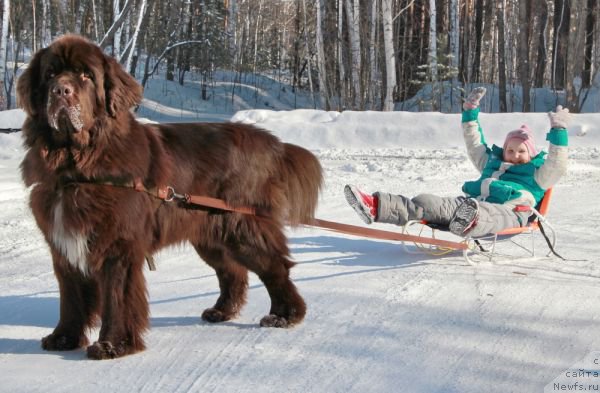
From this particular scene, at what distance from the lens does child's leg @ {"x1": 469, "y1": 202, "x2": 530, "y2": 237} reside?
5.41m

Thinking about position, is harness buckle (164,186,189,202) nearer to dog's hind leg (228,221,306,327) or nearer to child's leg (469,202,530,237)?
dog's hind leg (228,221,306,327)

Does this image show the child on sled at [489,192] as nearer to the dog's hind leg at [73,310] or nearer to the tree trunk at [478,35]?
the dog's hind leg at [73,310]

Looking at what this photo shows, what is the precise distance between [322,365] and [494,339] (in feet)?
3.40

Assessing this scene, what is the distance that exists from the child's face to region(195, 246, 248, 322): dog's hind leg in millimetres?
2812

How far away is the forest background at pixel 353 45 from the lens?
21719 millimetres

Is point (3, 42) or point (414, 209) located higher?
point (3, 42)

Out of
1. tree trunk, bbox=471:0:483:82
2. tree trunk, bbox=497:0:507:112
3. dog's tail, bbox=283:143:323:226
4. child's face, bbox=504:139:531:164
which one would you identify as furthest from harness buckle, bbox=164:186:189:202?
tree trunk, bbox=471:0:483:82

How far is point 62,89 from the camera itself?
3338 millimetres

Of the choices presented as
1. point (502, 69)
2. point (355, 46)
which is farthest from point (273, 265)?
point (502, 69)

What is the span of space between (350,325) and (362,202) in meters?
1.16

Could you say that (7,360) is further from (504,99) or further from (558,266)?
(504,99)

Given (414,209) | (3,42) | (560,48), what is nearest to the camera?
(414,209)

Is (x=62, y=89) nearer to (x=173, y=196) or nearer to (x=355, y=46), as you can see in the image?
(x=173, y=196)

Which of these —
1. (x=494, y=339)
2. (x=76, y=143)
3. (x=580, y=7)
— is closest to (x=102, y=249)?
(x=76, y=143)
